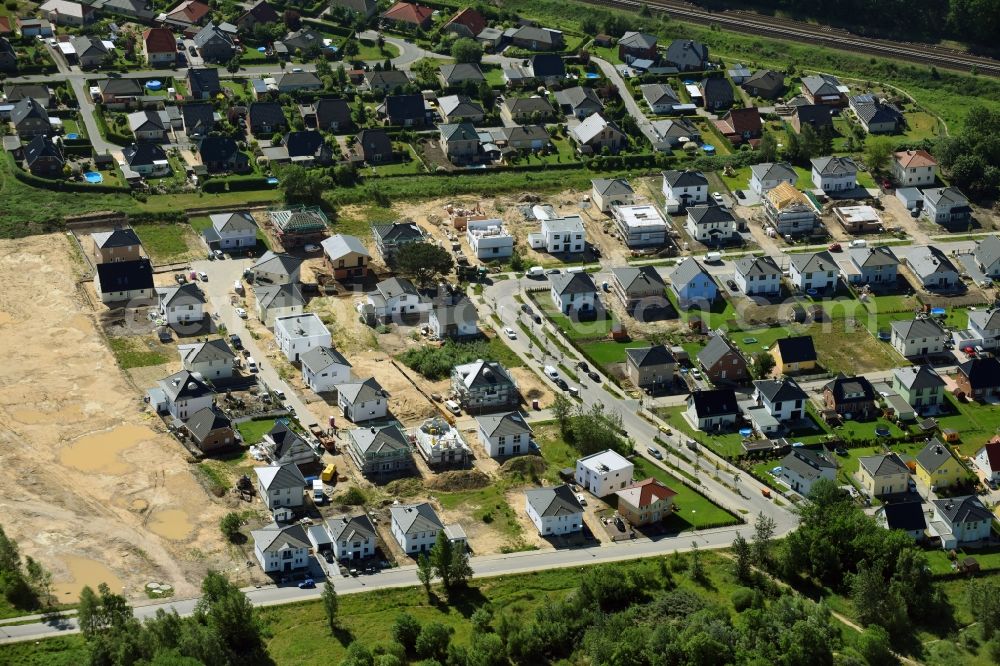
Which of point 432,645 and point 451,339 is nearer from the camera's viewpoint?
point 432,645

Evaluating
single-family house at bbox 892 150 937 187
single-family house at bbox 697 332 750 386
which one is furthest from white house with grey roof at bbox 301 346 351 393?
single-family house at bbox 892 150 937 187

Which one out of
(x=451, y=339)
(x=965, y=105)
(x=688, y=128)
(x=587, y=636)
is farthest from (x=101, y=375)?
(x=965, y=105)

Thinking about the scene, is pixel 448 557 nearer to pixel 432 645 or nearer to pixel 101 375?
pixel 432 645

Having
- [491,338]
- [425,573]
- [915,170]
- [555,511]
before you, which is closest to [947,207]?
[915,170]

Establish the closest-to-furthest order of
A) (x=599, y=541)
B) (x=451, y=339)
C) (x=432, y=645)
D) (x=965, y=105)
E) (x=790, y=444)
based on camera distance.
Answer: (x=432, y=645) < (x=599, y=541) < (x=790, y=444) < (x=451, y=339) < (x=965, y=105)

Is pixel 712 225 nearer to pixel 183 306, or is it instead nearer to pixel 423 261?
pixel 423 261

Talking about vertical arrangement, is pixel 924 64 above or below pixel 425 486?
above

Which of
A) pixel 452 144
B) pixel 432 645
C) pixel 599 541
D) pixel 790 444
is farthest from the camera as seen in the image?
pixel 452 144

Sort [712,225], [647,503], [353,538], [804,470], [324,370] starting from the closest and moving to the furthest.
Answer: [353,538], [647,503], [804,470], [324,370], [712,225]
